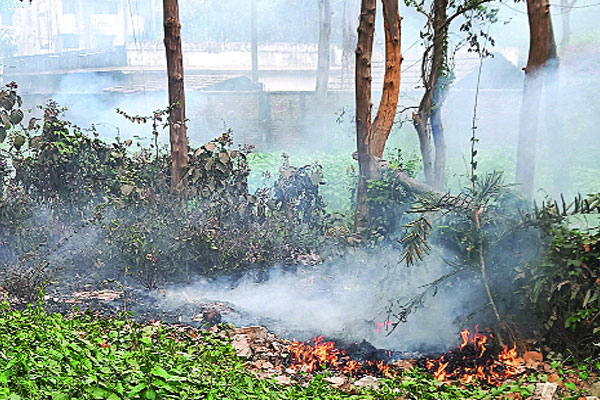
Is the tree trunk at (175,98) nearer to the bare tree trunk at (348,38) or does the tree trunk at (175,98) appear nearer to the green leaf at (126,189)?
the green leaf at (126,189)

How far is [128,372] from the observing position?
238 cm

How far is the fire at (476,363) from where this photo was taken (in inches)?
154

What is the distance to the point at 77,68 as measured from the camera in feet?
36.6

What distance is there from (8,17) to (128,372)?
33.8ft

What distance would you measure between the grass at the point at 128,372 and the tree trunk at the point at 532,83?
2.40 meters

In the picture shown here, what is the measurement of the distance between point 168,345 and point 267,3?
9.45 metres

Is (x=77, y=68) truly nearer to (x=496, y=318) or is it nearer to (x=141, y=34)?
(x=141, y=34)

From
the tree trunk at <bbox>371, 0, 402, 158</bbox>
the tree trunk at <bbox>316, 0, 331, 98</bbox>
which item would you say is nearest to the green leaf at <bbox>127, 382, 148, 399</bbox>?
the tree trunk at <bbox>371, 0, 402, 158</bbox>

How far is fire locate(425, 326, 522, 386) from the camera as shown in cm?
390

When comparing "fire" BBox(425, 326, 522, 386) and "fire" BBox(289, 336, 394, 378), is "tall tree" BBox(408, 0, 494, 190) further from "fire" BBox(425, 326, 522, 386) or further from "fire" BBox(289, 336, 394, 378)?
"fire" BBox(289, 336, 394, 378)

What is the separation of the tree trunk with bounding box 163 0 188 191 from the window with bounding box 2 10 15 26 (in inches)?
243

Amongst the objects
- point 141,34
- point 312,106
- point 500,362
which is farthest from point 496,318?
point 141,34

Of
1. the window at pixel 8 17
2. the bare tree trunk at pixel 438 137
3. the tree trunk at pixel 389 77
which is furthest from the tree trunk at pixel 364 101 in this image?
the window at pixel 8 17

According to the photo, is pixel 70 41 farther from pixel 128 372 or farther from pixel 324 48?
pixel 128 372
